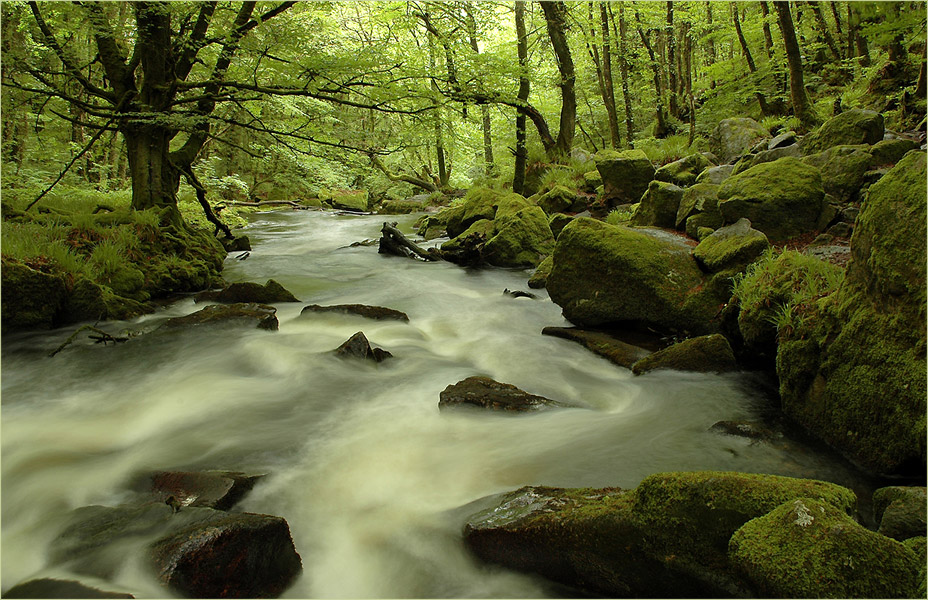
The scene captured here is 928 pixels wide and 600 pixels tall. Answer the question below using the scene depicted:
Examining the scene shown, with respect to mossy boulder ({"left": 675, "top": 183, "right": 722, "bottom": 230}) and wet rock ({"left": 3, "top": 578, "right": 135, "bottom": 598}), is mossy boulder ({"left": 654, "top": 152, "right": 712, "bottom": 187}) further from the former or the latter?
wet rock ({"left": 3, "top": 578, "right": 135, "bottom": 598})

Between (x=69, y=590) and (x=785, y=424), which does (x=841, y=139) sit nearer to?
(x=785, y=424)

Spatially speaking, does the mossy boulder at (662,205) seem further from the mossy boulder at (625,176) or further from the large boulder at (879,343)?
the large boulder at (879,343)

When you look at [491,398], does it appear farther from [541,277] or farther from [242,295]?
[242,295]

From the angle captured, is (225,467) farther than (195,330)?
No

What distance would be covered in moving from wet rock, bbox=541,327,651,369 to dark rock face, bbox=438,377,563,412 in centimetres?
122

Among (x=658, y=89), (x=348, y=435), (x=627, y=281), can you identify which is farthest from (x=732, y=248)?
(x=658, y=89)

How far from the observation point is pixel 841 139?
7617mm

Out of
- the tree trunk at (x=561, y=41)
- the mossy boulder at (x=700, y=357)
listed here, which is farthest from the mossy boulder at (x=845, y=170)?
the tree trunk at (x=561, y=41)

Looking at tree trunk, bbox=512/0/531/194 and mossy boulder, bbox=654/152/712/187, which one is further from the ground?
tree trunk, bbox=512/0/531/194

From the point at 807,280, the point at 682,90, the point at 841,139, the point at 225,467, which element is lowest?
the point at 225,467

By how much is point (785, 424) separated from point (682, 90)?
1987cm

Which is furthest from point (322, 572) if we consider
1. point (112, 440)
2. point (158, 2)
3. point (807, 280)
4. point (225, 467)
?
point (158, 2)

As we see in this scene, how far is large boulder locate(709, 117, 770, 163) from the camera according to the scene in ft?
37.6

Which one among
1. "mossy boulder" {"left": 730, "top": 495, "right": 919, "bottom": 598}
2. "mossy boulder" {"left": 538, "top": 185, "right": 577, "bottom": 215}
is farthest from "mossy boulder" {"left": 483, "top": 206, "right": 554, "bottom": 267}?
"mossy boulder" {"left": 730, "top": 495, "right": 919, "bottom": 598}
